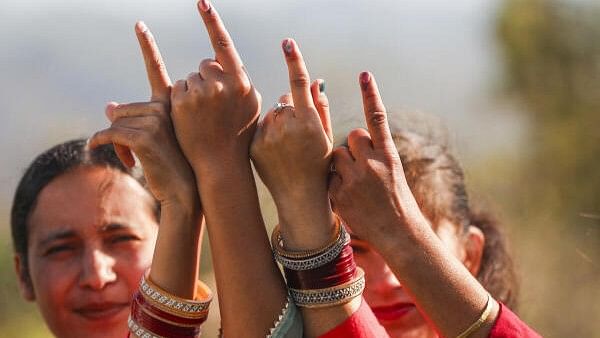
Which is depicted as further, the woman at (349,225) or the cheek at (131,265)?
the cheek at (131,265)

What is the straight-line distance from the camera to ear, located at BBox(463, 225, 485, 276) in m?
4.04

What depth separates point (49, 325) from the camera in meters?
3.74

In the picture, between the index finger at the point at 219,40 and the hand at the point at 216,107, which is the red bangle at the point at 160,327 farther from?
the index finger at the point at 219,40

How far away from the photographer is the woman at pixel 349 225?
2719mm

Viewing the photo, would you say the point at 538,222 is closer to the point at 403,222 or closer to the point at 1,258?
the point at 1,258

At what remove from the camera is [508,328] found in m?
2.71

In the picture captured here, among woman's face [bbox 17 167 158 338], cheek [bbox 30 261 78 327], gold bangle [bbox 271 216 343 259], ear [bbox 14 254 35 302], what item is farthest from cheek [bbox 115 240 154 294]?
gold bangle [bbox 271 216 343 259]

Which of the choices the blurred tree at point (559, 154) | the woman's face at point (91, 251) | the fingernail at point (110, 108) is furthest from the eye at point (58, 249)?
the blurred tree at point (559, 154)

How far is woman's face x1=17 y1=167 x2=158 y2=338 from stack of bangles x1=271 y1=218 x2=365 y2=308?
0.96m

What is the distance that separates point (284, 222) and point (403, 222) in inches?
10.9

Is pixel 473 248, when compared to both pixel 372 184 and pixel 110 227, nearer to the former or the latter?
pixel 110 227

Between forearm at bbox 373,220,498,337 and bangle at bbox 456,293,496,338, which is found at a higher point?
forearm at bbox 373,220,498,337

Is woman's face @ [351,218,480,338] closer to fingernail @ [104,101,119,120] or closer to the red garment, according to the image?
the red garment

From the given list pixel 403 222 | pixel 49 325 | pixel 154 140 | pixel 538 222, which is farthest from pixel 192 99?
pixel 538 222
